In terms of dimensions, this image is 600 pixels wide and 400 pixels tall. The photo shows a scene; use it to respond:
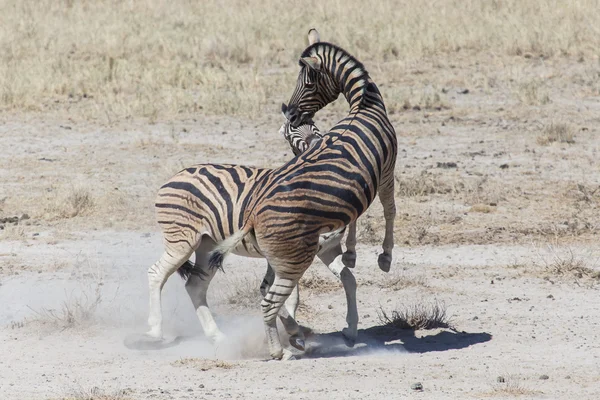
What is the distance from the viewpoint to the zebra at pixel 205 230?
7473 mm

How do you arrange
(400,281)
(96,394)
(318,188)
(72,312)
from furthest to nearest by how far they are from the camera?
(400,281)
(72,312)
(318,188)
(96,394)

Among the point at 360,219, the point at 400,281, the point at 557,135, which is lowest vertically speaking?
the point at 400,281

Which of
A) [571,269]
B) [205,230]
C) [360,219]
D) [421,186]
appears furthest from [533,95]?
[205,230]

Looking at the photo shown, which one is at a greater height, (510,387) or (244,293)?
(510,387)

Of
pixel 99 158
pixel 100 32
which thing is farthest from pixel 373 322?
pixel 100 32

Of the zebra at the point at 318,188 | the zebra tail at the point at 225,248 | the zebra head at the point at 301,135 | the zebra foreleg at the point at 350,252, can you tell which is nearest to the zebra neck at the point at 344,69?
the zebra at the point at 318,188

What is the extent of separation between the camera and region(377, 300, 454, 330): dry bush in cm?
807

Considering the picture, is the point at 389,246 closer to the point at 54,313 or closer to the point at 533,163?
the point at 54,313

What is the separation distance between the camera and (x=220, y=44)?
1948 cm

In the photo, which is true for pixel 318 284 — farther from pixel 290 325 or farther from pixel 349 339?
pixel 290 325

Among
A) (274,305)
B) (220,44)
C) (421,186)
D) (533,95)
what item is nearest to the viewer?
(274,305)

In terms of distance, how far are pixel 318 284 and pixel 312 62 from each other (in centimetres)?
Answer: 233

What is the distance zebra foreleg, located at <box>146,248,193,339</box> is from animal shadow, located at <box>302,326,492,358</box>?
111cm

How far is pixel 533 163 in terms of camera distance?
13219mm
